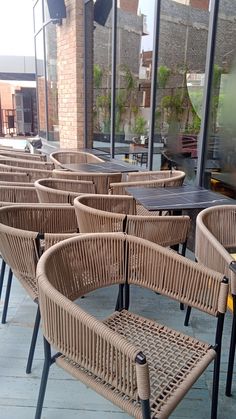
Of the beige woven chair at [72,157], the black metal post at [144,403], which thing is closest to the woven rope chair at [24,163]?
the beige woven chair at [72,157]

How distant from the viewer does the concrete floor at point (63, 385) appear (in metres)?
1.49

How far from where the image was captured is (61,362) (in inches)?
47.8

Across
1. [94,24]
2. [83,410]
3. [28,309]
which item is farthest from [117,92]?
[83,410]

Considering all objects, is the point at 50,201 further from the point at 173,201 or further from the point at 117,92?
the point at 117,92

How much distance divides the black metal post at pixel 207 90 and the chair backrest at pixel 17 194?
1552mm

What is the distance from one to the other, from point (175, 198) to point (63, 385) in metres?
1.41

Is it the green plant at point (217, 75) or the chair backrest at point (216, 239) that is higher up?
the green plant at point (217, 75)

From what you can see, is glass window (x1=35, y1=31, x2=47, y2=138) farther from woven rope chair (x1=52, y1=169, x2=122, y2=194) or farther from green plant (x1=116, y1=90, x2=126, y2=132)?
woven rope chair (x1=52, y1=169, x2=122, y2=194)

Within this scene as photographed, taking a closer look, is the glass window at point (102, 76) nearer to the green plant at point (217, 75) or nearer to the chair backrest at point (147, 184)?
the green plant at point (217, 75)

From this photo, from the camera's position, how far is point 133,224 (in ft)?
6.35

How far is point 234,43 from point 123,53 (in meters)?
2.24

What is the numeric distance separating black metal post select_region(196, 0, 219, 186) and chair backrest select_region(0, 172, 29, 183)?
158 centimetres

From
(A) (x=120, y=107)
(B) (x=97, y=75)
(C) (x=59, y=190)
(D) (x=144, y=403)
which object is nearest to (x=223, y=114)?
(C) (x=59, y=190)

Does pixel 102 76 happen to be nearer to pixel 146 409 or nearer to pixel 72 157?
pixel 72 157
